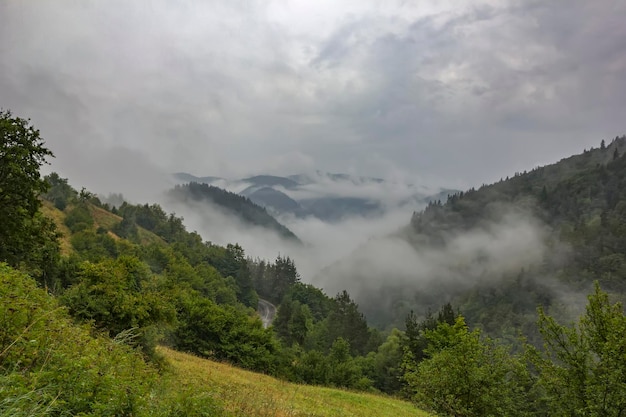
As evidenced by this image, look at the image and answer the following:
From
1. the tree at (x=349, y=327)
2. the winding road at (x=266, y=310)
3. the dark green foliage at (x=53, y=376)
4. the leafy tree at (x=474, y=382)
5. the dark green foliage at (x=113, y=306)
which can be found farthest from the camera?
the winding road at (x=266, y=310)

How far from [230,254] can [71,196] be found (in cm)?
6861

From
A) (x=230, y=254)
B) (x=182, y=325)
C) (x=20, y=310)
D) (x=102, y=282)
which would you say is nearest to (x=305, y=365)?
(x=182, y=325)

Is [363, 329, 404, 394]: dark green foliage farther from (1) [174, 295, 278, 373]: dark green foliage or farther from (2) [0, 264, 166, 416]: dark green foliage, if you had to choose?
(2) [0, 264, 166, 416]: dark green foliage

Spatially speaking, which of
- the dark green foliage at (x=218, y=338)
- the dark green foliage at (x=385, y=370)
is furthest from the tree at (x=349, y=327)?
the dark green foliage at (x=218, y=338)

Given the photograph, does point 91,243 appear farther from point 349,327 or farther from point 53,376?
point 53,376

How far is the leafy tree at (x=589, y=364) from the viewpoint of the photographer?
11562mm

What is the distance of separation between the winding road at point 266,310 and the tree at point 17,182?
396ft

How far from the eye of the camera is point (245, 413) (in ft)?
34.8

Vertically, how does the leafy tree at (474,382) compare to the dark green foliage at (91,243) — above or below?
below

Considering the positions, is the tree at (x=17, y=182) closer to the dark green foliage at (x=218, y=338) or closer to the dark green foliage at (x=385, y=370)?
the dark green foliage at (x=218, y=338)

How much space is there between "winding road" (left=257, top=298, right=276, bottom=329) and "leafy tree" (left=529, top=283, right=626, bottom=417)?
444 feet

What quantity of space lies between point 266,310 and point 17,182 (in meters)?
150

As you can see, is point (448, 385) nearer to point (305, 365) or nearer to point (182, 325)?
point (305, 365)

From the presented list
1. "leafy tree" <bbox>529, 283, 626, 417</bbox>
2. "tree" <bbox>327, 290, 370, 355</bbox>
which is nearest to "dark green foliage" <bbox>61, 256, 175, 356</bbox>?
"leafy tree" <bbox>529, 283, 626, 417</bbox>
